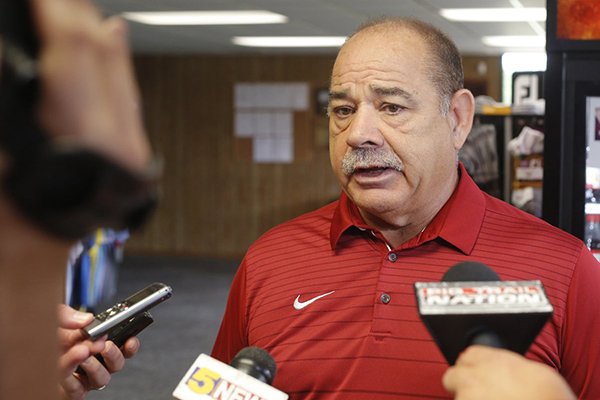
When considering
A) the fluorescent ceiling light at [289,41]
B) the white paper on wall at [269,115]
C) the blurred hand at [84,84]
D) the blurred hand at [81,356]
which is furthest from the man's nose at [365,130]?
the white paper on wall at [269,115]

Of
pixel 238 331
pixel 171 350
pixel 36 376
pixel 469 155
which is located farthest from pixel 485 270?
pixel 171 350

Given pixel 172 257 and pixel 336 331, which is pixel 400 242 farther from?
pixel 172 257

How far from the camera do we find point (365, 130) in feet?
5.69

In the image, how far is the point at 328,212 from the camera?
1990mm

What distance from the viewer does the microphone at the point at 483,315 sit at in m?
0.88

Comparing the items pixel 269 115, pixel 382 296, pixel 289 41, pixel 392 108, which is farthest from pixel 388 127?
pixel 269 115

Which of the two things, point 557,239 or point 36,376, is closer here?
point 36,376

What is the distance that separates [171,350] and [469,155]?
10.4 feet

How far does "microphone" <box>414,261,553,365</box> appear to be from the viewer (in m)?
0.88

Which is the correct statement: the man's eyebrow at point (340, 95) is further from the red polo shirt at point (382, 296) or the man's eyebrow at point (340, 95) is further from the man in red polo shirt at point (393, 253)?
the red polo shirt at point (382, 296)

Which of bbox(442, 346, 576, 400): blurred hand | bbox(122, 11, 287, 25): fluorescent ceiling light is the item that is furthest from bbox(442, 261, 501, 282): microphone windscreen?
bbox(122, 11, 287, 25): fluorescent ceiling light

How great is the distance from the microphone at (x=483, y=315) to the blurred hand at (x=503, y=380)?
8 cm

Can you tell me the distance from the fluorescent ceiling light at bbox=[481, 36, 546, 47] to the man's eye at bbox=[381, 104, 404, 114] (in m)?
7.59

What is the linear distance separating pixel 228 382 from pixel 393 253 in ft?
2.14
